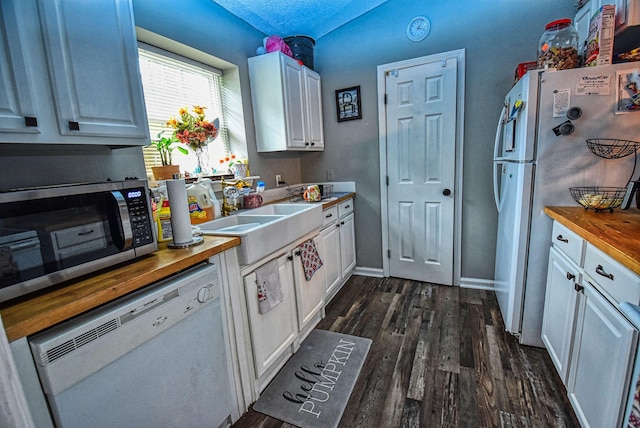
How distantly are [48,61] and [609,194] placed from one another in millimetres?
2616

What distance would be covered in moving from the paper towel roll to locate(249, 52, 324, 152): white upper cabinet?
1.39m

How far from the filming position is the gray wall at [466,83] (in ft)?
7.79

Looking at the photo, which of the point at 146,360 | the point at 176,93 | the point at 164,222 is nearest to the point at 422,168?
the point at 176,93

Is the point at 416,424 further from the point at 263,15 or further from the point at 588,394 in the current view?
the point at 263,15

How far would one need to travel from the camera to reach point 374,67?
2863mm

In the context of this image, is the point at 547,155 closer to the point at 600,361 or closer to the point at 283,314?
the point at 600,361

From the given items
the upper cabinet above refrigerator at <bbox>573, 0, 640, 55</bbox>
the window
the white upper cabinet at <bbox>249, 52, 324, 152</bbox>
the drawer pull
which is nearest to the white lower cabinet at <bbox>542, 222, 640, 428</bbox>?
the drawer pull

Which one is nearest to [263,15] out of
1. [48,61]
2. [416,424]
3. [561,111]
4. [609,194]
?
[48,61]

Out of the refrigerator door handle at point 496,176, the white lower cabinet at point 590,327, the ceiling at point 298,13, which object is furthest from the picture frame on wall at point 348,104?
the white lower cabinet at point 590,327

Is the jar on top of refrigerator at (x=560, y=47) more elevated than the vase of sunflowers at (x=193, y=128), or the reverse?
the jar on top of refrigerator at (x=560, y=47)

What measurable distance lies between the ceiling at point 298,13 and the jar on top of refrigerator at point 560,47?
152 centimetres

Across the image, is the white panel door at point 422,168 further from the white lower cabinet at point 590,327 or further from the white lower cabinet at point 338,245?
the white lower cabinet at point 590,327

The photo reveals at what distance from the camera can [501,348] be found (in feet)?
6.30

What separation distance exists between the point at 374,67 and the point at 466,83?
A: 861 millimetres
